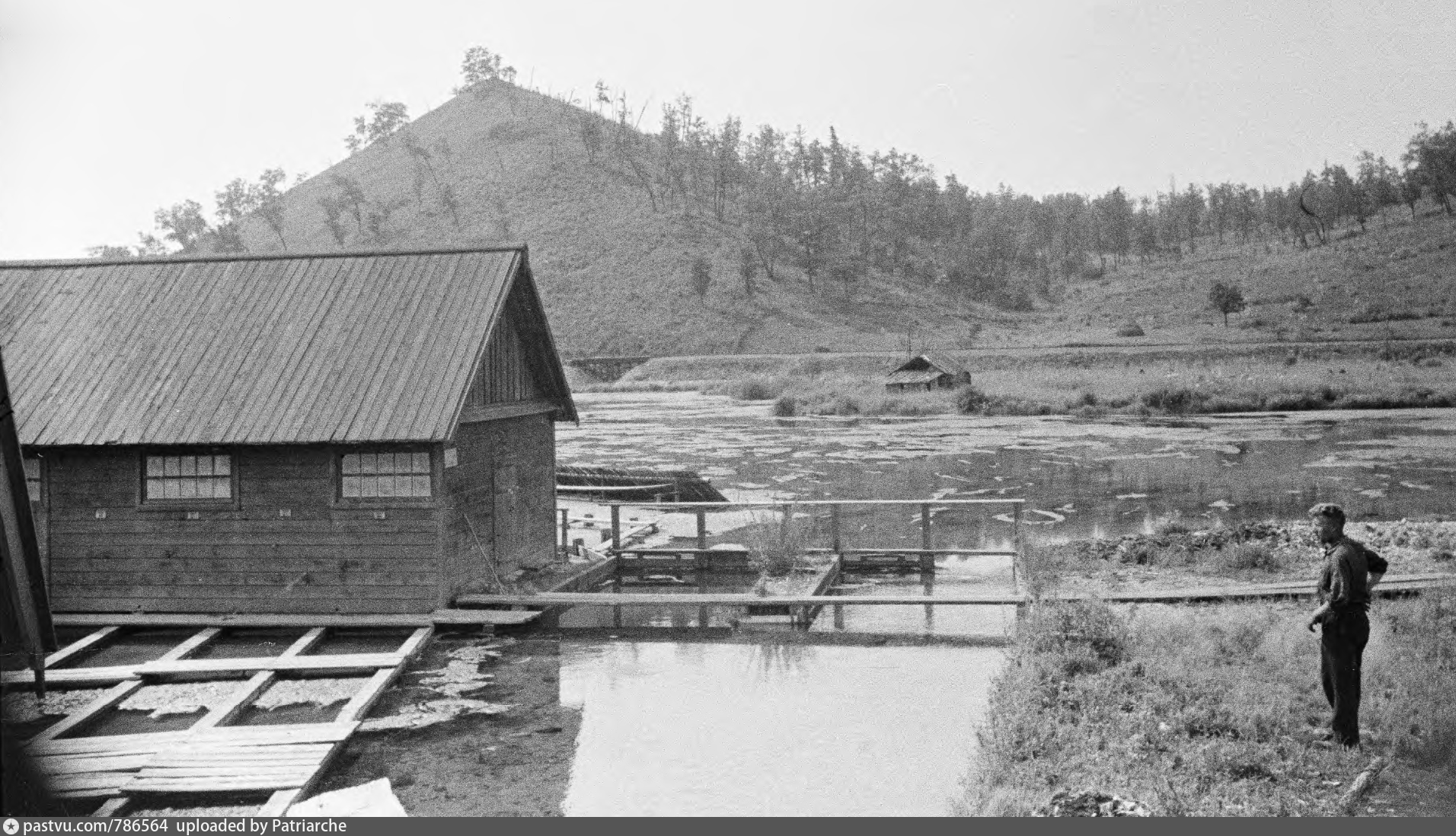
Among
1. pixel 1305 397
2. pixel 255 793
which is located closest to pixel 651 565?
pixel 255 793

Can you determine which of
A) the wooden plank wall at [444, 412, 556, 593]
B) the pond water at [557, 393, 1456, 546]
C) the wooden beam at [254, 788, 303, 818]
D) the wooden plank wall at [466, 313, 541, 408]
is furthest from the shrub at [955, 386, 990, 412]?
the wooden beam at [254, 788, 303, 818]

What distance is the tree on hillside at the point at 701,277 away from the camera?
10962 cm

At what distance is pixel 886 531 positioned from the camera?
25812mm

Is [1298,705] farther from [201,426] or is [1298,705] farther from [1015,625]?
[201,426]

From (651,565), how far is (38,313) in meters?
10.1

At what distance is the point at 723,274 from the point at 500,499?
100236mm

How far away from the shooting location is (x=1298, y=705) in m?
11.0

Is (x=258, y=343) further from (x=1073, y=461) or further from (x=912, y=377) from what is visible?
(x=912, y=377)

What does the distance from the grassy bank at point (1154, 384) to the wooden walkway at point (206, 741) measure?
48.2 metres

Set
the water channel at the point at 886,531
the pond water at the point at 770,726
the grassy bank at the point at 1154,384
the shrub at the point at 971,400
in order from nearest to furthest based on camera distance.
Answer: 1. the pond water at the point at 770,726
2. the water channel at the point at 886,531
3. the grassy bank at the point at 1154,384
4. the shrub at the point at 971,400

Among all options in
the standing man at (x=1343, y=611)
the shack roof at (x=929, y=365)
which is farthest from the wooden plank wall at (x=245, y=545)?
the shack roof at (x=929, y=365)

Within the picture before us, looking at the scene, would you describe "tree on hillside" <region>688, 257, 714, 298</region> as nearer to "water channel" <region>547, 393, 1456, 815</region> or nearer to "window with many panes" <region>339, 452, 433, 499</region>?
"water channel" <region>547, 393, 1456, 815</region>

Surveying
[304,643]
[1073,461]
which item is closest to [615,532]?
[304,643]

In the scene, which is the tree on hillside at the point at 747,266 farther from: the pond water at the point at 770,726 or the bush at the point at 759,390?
the pond water at the point at 770,726
